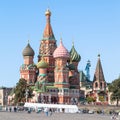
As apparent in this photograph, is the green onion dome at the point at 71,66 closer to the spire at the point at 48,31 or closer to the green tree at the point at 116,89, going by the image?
the spire at the point at 48,31

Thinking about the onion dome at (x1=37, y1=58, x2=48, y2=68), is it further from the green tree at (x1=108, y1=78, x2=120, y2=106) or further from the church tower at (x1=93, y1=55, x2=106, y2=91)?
the green tree at (x1=108, y1=78, x2=120, y2=106)

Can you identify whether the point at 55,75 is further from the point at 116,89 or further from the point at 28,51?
the point at 116,89

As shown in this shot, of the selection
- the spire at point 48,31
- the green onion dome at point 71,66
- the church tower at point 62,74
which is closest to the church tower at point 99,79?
the green onion dome at point 71,66

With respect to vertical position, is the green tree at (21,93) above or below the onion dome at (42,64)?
below

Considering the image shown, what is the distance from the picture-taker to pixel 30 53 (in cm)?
11681

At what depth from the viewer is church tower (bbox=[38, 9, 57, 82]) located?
11656 centimetres

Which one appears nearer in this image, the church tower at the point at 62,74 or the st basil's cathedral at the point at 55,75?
the st basil's cathedral at the point at 55,75

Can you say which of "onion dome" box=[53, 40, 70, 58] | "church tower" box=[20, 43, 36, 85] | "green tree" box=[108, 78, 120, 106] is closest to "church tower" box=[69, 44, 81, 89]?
"onion dome" box=[53, 40, 70, 58]

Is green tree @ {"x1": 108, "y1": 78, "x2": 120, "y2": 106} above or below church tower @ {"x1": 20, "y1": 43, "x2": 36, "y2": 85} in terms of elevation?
below

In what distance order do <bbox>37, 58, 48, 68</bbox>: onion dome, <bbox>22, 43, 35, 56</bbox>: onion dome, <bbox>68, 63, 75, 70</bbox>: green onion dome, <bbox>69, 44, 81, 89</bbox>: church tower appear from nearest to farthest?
<bbox>37, 58, 48, 68</bbox>: onion dome, <bbox>69, 44, 81, 89</bbox>: church tower, <bbox>22, 43, 35, 56</bbox>: onion dome, <bbox>68, 63, 75, 70</bbox>: green onion dome

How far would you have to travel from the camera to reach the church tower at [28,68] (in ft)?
376

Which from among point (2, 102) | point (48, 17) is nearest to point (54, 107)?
point (48, 17)

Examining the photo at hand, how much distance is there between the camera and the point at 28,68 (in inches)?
4513

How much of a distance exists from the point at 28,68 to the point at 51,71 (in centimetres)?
585
